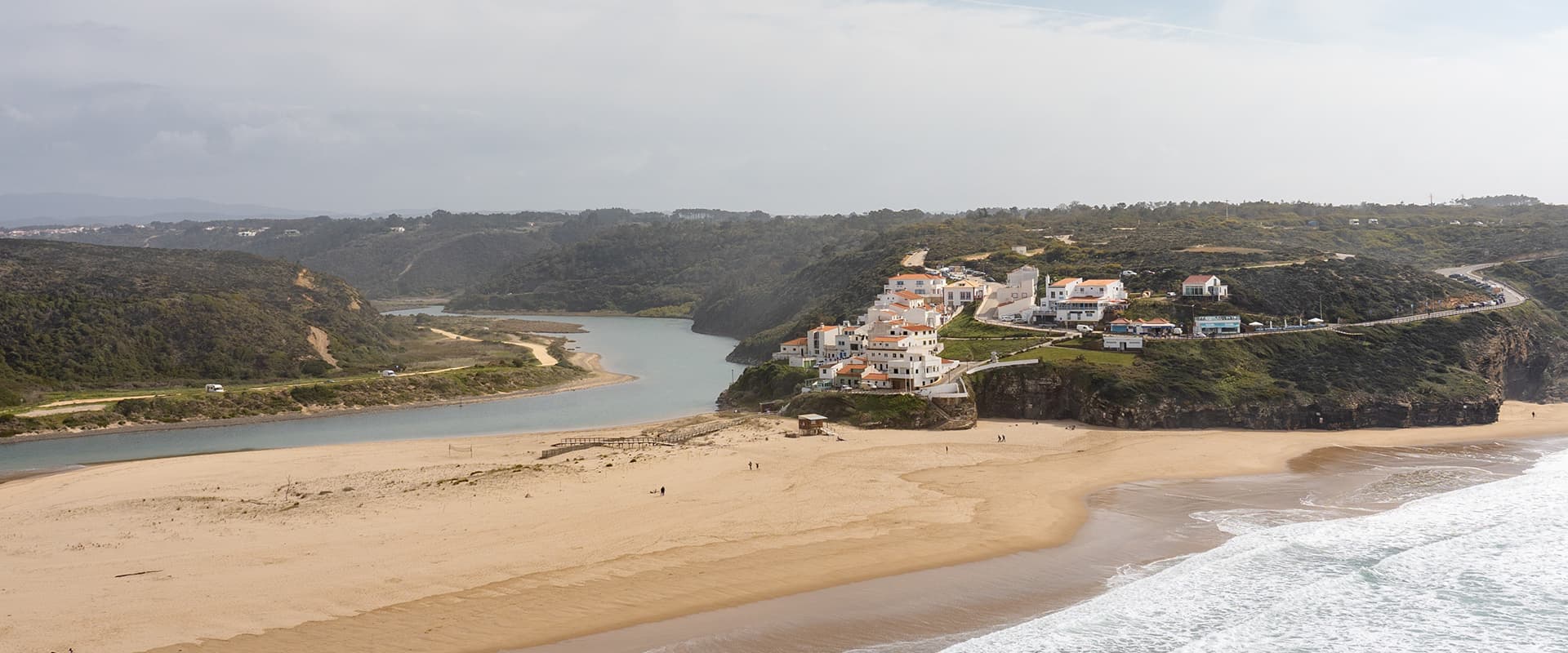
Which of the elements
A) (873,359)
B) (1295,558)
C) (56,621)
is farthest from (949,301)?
(56,621)

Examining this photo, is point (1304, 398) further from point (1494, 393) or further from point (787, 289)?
point (787, 289)

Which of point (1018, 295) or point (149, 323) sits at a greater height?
point (1018, 295)

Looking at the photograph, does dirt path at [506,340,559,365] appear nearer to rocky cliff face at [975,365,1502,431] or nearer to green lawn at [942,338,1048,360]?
green lawn at [942,338,1048,360]

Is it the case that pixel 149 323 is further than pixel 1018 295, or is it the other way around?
pixel 149 323

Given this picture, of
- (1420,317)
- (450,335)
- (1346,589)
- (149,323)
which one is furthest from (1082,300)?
(450,335)

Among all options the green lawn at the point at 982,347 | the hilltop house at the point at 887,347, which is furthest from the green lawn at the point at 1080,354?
the hilltop house at the point at 887,347

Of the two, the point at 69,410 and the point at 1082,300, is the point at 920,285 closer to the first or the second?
the point at 1082,300
